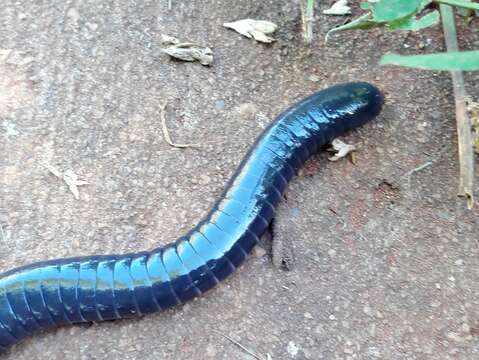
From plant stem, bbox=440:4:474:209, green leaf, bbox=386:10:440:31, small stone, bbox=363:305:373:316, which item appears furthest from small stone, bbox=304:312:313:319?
green leaf, bbox=386:10:440:31

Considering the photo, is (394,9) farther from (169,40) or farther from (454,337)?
(454,337)

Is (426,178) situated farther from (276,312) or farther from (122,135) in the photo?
(122,135)

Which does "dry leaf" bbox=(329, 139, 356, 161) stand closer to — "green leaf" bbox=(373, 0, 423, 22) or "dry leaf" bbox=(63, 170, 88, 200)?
"green leaf" bbox=(373, 0, 423, 22)

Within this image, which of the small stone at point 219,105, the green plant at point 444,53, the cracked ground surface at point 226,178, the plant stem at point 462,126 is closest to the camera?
the green plant at point 444,53

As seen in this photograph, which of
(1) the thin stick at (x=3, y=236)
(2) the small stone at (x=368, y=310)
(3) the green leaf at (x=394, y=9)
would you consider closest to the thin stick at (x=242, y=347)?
(2) the small stone at (x=368, y=310)

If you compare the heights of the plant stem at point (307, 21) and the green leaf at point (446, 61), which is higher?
the green leaf at point (446, 61)

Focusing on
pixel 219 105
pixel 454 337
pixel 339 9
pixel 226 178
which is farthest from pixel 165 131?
pixel 454 337

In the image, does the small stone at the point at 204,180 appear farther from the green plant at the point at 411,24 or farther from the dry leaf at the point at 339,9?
the dry leaf at the point at 339,9
